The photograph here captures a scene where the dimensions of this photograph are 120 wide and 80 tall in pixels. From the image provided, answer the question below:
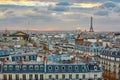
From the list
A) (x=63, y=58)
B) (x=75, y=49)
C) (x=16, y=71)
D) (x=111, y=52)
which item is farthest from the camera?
(x=75, y=49)

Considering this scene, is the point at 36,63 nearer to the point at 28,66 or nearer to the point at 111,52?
the point at 28,66

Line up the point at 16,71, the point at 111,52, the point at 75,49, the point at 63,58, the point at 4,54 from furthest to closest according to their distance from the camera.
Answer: the point at 75,49 < the point at 111,52 < the point at 4,54 < the point at 63,58 < the point at 16,71

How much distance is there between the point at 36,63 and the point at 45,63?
1.81m

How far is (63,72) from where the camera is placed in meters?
61.5

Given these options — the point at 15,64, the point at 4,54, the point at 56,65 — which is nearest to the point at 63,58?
the point at 56,65

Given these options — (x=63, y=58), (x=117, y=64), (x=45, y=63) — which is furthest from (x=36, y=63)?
(x=117, y=64)

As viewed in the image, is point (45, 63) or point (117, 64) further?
point (117, 64)

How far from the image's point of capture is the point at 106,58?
8950 cm

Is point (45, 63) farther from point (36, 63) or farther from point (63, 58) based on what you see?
point (63, 58)

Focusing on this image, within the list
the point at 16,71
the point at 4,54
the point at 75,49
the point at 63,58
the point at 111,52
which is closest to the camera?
the point at 16,71

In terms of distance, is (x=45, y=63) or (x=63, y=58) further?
(x=63, y=58)

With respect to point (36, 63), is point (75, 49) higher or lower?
lower

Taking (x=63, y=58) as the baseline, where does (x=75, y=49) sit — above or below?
below

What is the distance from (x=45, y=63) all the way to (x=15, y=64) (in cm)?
499
